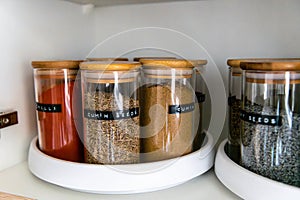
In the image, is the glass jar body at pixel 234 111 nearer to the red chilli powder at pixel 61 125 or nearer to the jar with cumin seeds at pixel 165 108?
the jar with cumin seeds at pixel 165 108

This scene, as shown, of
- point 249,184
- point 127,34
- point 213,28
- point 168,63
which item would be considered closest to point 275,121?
point 249,184

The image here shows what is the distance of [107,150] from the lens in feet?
1.81

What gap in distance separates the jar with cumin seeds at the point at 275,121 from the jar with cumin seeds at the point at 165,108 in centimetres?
12

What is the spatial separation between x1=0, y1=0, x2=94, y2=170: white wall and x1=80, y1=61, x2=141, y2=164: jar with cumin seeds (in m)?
0.20

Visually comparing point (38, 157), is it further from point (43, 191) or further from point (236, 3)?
point (236, 3)

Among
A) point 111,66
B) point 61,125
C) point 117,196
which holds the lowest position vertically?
point 117,196

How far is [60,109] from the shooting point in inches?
24.1

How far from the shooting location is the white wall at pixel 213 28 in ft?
2.28

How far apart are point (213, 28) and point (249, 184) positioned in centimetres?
44

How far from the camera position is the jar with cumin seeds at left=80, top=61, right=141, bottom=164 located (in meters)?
0.54

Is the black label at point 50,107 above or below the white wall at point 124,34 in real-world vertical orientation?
below

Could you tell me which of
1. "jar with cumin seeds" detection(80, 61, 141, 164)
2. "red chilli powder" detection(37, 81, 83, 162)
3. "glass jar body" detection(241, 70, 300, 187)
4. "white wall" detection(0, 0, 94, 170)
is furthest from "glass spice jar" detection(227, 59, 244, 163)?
"white wall" detection(0, 0, 94, 170)

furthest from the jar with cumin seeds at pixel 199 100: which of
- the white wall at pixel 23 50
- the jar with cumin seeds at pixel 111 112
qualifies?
the white wall at pixel 23 50

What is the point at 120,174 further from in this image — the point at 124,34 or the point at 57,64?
the point at 124,34
